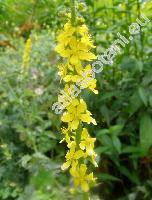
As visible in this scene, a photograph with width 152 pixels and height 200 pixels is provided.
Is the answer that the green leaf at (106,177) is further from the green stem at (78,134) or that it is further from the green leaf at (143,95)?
the green stem at (78,134)

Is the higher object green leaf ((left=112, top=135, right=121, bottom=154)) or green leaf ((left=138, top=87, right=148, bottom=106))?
green leaf ((left=138, top=87, right=148, bottom=106))

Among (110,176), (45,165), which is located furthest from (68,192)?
(110,176)

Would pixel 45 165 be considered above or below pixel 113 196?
above

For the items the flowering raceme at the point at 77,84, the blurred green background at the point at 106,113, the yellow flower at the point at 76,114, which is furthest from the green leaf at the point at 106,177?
the yellow flower at the point at 76,114

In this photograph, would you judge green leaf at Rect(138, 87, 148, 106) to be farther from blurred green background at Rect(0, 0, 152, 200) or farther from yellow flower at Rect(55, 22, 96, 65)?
yellow flower at Rect(55, 22, 96, 65)

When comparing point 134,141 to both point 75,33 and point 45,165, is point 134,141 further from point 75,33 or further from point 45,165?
point 75,33

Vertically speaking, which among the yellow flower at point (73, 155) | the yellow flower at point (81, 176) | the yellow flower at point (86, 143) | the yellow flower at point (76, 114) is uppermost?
the yellow flower at point (76, 114)

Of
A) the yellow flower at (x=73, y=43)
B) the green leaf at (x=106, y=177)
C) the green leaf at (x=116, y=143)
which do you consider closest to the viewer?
the yellow flower at (x=73, y=43)

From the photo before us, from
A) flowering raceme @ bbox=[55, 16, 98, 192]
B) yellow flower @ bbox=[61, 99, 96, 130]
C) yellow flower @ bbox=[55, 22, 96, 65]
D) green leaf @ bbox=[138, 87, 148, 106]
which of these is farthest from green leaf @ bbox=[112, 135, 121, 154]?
yellow flower @ bbox=[55, 22, 96, 65]

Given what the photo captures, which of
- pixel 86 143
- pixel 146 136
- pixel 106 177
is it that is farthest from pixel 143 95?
pixel 86 143
